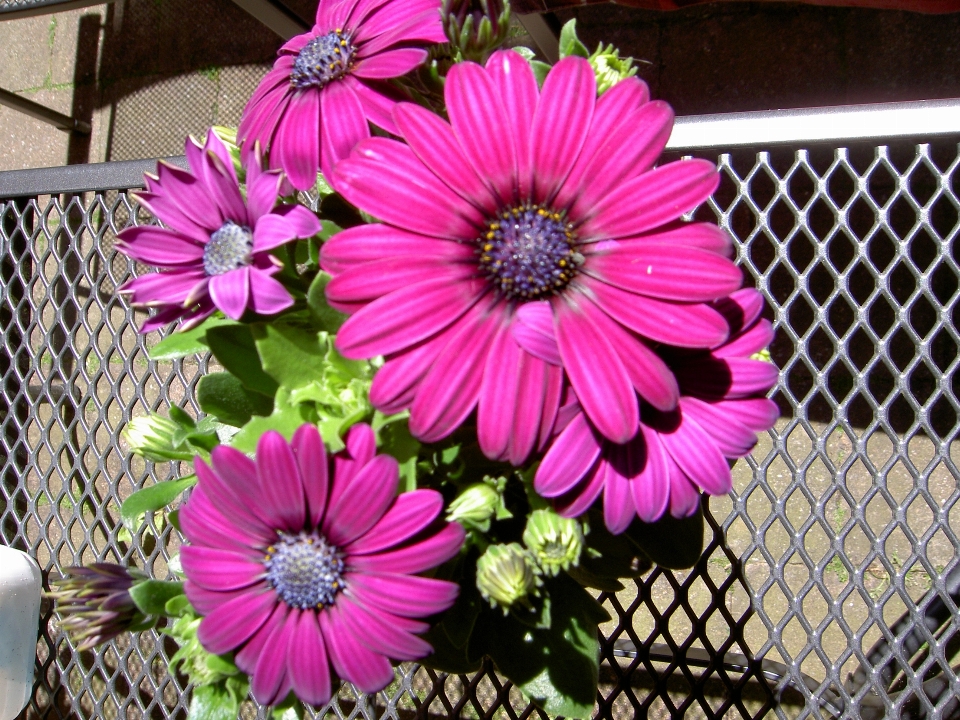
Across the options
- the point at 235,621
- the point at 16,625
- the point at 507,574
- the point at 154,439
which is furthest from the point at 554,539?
the point at 16,625

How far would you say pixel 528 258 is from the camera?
0.30m

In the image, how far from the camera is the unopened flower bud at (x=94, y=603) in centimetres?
34

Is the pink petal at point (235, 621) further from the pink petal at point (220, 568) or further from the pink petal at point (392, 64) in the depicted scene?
the pink petal at point (392, 64)

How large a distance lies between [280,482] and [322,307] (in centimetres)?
8

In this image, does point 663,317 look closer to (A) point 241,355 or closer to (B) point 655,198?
(B) point 655,198

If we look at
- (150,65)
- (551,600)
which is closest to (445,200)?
(551,600)

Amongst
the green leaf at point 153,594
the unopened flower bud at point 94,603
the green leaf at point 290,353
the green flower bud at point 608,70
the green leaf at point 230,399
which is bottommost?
the unopened flower bud at point 94,603

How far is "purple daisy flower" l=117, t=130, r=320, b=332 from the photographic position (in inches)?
11.5

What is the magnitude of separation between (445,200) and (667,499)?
0.47 feet

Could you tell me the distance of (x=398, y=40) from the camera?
0.33 m

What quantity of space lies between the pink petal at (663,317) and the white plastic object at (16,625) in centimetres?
58

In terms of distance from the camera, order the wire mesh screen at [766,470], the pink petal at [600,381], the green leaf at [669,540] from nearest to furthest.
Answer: the pink petal at [600,381] < the green leaf at [669,540] < the wire mesh screen at [766,470]

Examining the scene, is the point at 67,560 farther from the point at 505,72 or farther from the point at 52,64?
the point at 505,72

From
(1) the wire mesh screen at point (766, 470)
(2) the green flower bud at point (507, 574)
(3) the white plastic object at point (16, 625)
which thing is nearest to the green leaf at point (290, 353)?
(2) the green flower bud at point (507, 574)
